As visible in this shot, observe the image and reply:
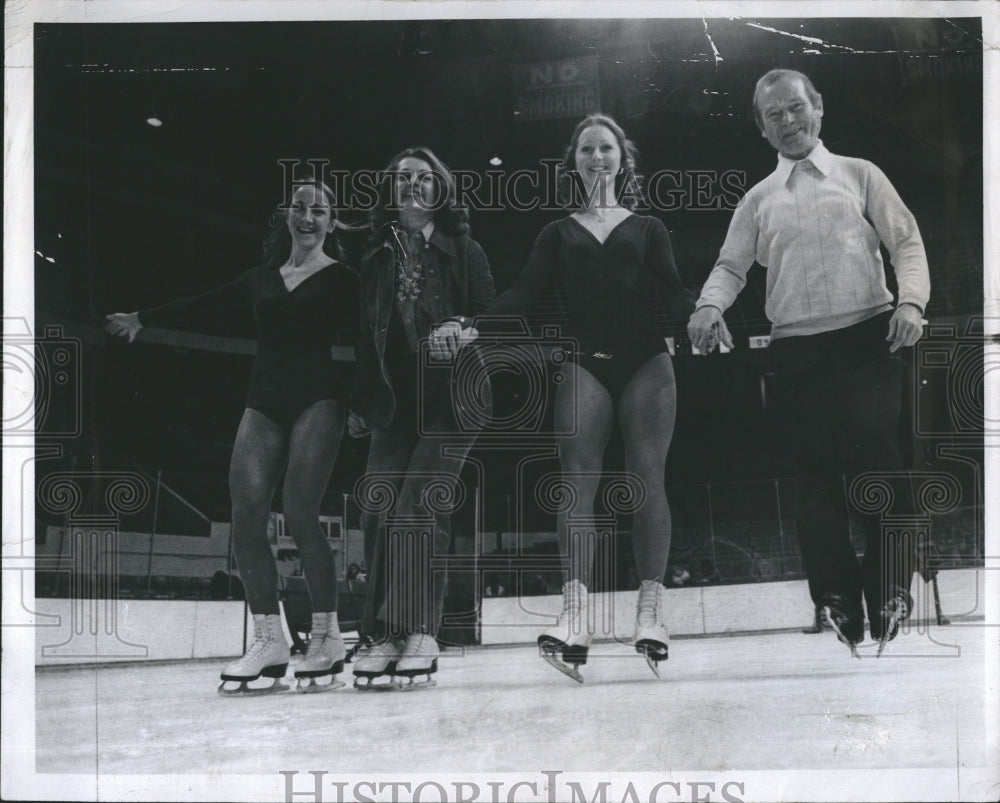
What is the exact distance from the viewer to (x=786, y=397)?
3479mm

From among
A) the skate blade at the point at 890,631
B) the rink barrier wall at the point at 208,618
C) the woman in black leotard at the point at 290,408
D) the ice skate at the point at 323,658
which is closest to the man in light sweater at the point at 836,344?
the skate blade at the point at 890,631

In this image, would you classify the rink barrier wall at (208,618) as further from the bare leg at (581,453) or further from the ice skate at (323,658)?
the bare leg at (581,453)

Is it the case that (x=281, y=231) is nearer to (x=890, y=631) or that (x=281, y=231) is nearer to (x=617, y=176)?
(x=617, y=176)

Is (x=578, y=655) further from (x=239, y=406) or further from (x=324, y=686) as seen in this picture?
(x=239, y=406)

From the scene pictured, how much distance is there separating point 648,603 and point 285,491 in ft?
4.29

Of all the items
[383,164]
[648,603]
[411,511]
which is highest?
[383,164]

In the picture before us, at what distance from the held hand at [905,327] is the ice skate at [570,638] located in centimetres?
137

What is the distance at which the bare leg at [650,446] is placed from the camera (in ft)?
11.2

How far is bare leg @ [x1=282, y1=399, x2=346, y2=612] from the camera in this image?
344cm

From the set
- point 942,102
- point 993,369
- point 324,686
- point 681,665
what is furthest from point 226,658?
point 942,102

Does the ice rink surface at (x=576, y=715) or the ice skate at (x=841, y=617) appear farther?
the ice skate at (x=841, y=617)

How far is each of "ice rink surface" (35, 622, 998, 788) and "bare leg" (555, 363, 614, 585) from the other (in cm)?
33

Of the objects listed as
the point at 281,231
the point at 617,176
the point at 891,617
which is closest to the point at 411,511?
the point at 281,231

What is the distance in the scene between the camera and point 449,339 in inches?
136
